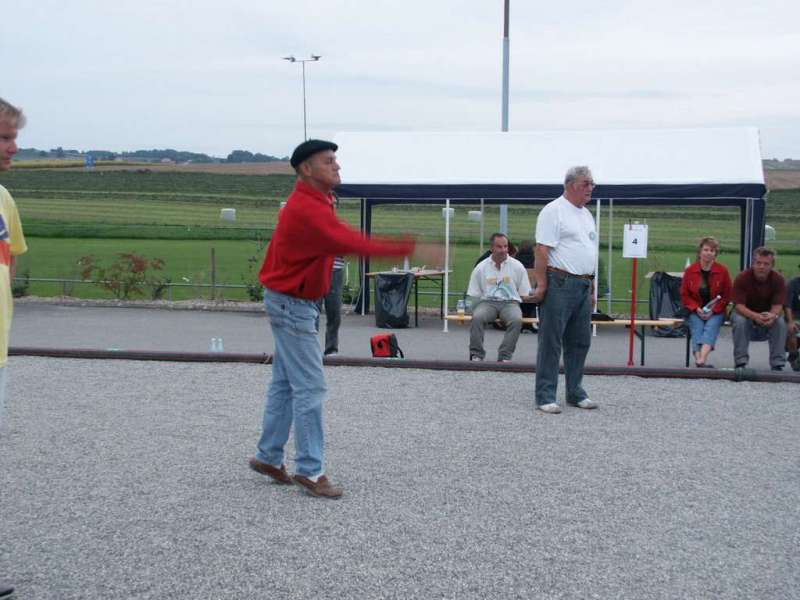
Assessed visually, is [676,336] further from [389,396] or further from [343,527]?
[343,527]

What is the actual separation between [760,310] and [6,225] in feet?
29.8

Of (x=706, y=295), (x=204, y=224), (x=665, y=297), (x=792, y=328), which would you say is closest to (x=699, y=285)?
(x=706, y=295)

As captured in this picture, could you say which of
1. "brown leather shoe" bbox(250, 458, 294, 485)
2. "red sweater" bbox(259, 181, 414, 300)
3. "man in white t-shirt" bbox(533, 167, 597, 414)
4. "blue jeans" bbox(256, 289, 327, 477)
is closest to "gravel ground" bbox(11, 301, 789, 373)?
"man in white t-shirt" bbox(533, 167, 597, 414)

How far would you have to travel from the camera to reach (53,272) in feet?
87.7

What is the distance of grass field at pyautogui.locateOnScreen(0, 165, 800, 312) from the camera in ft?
95.1

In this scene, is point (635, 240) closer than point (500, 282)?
Yes

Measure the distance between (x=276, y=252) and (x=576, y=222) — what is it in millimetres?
3211

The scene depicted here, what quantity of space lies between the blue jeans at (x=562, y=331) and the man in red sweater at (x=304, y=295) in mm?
2803

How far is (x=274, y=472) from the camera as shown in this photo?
604 cm

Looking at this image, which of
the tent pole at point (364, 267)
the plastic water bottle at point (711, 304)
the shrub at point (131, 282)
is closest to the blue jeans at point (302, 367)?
the plastic water bottle at point (711, 304)

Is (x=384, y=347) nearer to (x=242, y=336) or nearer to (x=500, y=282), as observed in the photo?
(x=500, y=282)

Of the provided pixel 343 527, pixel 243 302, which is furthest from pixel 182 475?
pixel 243 302

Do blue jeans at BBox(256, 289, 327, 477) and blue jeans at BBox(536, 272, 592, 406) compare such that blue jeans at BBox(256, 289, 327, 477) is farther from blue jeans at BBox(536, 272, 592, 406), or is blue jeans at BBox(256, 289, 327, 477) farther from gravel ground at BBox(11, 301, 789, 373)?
gravel ground at BBox(11, 301, 789, 373)

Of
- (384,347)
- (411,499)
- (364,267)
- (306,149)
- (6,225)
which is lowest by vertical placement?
(411,499)
